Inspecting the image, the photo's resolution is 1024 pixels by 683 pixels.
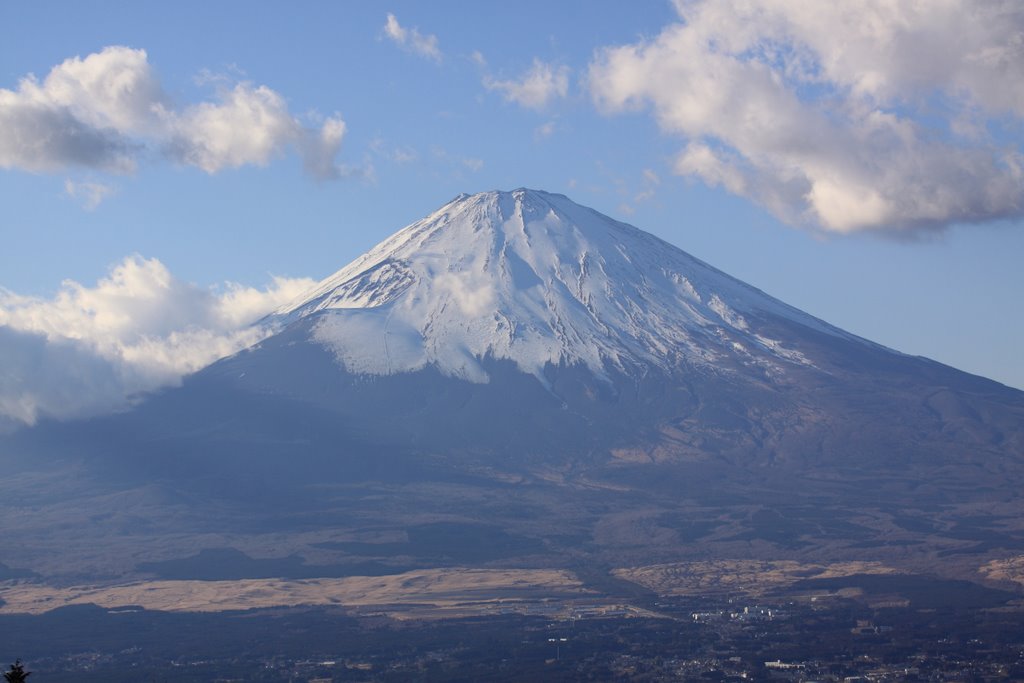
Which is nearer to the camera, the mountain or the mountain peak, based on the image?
the mountain

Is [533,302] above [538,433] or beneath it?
above

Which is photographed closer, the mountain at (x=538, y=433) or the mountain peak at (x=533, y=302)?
the mountain at (x=538, y=433)

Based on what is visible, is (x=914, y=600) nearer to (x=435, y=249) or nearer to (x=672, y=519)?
(x=672, y=519)

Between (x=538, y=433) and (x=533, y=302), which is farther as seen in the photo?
(x=533, y=302)

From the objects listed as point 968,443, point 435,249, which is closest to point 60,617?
point 968,443
